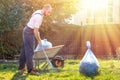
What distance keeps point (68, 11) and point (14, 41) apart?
13.8ft

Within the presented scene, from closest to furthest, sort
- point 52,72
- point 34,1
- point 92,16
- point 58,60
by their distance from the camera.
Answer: point 52,72
point 58,60
point 34,1
point 92,16

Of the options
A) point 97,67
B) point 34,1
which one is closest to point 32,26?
point 97,67

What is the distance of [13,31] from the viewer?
55.5ft

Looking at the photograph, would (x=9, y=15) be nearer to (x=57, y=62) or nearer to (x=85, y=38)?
(x=85, y=38)

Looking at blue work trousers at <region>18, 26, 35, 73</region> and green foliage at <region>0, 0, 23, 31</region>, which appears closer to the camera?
blue work trousers at <region>18, 26, 35, 73</region>

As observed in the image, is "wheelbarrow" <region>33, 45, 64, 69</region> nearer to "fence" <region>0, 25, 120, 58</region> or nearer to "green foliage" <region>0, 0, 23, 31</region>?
"green foliage" <region>0, 0, 23, 31</region>

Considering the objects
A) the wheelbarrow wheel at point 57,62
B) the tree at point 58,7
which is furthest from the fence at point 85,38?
the wheelbarrow wheel at point 57,62

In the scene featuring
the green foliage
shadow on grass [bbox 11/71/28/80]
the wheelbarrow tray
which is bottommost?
shadow on grass [bbox 11/71/28/80]

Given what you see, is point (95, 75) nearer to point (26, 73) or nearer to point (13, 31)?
point (26, 73)

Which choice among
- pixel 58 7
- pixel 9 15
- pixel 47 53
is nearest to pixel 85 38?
pixel 58 7

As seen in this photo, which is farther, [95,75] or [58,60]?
[58,60]

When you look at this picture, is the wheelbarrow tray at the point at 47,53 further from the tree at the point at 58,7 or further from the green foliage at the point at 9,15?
the tree at the point at 58,7

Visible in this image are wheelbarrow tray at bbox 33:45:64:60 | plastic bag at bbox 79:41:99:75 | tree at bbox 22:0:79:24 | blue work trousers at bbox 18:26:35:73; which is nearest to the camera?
plastic bag at bbox 79:41:99:75

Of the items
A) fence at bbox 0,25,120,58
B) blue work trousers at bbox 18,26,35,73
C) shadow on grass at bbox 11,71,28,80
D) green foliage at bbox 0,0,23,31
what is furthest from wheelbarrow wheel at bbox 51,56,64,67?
fence at bbox 0,25,120,58
